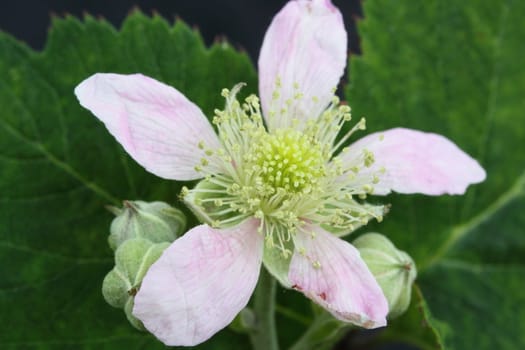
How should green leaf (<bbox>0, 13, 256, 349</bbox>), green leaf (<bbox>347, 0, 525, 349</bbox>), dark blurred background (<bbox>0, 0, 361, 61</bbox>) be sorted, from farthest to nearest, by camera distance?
dark blurred background (<bbox>0, 0, 361, 61</bbox>), green leaf (<bbox>347, 0, 525, 349</bbox>), green leaf (<bbox>0, 13, 256, 349</bbox>)

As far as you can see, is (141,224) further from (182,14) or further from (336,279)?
(182,14)

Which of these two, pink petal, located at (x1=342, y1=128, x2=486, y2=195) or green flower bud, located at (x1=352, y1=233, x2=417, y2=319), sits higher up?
pink petal, located at (x1=342, y1=128, x2=486, y2=195)

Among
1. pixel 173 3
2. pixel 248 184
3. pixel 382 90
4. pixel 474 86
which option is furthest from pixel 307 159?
pixel 173 3

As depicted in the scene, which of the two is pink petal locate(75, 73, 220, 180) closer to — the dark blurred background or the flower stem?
the flower stem

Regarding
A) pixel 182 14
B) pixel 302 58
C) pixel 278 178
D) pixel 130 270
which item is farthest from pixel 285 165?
pixel 182 14

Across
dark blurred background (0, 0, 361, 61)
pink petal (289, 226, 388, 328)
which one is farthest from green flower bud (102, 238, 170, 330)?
dark blurred background (0, 0, 361, 61)

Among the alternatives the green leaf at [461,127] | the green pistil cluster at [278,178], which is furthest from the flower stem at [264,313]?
the green leaf at [461,127]
